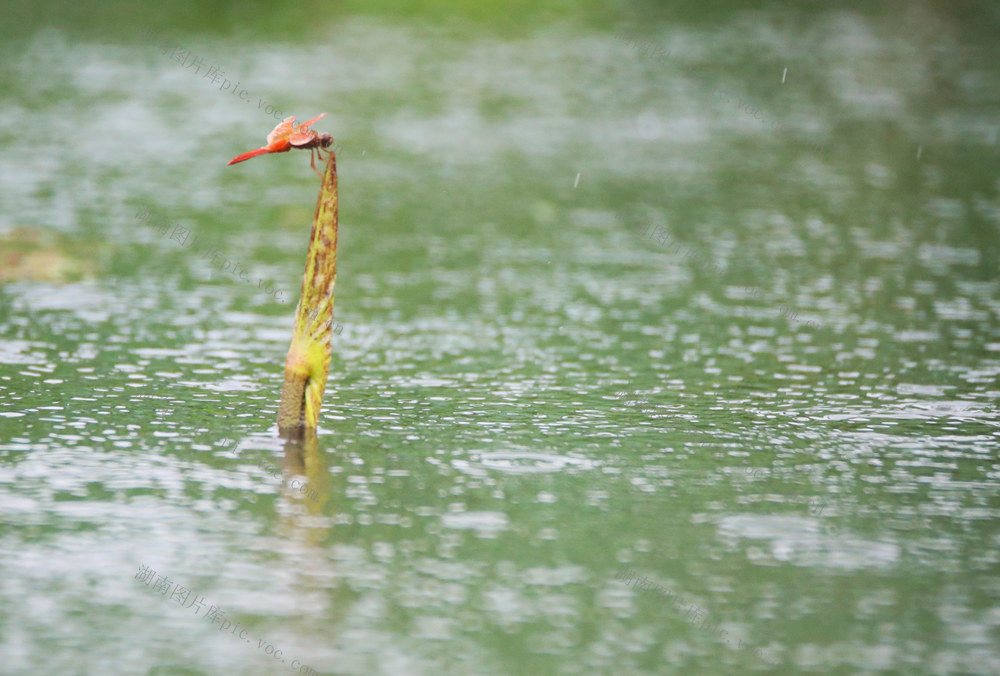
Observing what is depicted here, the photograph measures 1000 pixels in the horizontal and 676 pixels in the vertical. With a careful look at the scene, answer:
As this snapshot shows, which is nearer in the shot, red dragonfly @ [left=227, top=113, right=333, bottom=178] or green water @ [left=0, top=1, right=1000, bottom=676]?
green water @ [left=0, top=1, right=1000, bottom=676]

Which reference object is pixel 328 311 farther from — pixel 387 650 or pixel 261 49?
pixel 261 49

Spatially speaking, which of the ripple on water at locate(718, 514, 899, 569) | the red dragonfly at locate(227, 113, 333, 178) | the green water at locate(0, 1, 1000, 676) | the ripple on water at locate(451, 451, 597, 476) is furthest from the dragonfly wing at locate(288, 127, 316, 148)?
the ripple on water at locate(718, 514, 899, 569)

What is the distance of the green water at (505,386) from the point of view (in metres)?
7.05

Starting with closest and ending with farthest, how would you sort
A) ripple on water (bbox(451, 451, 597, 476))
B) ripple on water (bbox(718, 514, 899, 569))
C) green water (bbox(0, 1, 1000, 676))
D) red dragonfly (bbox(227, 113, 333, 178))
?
green water (bbox(0, 1, 1000, 676)) < ripple on water (bbox(718, 514, 899, 569)) < red dragonfly (bbox(227, 113, 333, 178)) < ripple on water (bbox(451, 451, 597, 476))

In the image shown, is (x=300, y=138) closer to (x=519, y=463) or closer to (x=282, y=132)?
(x=282, y=132)

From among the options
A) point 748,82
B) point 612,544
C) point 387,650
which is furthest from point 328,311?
point 748,82

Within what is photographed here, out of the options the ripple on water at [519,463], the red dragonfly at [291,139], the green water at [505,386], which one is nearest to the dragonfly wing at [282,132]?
the red dragonfly at [291,139]

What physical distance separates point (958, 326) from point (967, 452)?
3845 millimetres

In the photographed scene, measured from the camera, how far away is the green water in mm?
7055

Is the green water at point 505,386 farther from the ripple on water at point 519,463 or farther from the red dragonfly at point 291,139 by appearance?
the red dragonfly at point 291,139

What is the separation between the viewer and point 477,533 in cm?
809

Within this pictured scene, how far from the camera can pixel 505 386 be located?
11.2m

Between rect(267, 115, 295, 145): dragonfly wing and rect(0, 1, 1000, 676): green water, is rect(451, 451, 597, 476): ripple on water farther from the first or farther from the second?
rect(267, 115, 295, 145): dragonfly wing

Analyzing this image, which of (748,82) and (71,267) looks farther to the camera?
(748,82)
